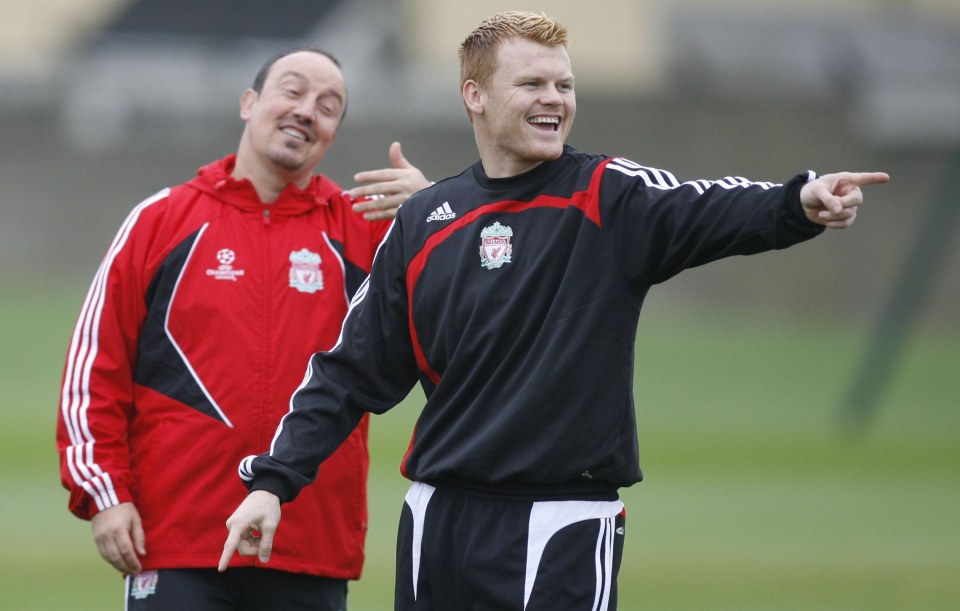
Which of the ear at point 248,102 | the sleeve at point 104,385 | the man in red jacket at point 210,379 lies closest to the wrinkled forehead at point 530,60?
the man in red jacket at point 210,379

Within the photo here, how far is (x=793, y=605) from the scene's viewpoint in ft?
28.4

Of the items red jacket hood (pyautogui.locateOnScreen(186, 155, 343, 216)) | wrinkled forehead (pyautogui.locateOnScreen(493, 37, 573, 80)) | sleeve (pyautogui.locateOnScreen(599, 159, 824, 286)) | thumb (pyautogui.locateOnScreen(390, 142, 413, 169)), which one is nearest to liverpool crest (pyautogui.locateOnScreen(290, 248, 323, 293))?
red jacket hood (pyautogui.locateOnScreen(186, 155, 343, 216))

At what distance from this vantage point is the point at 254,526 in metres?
3.91

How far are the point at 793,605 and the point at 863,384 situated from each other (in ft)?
30.6

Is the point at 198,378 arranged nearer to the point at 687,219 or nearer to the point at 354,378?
the point at 354,378

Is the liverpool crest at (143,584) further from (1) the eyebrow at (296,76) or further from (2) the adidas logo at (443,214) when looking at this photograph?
(1) the eyebrow at (296,76)

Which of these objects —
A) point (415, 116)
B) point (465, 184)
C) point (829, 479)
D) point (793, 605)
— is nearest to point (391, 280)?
point (465, 184)

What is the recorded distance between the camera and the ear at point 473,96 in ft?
13.4

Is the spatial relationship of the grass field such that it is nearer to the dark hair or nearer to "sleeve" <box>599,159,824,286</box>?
the dark hair

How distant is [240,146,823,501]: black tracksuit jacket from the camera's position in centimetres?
380

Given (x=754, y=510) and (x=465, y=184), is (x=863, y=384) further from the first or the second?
(x=465, y=184)

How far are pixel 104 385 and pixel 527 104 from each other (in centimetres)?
166

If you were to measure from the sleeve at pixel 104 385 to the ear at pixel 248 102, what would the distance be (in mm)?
546

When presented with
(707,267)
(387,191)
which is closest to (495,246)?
(387,191)
